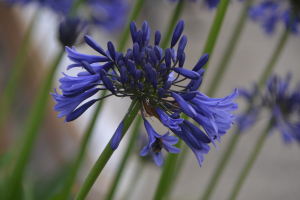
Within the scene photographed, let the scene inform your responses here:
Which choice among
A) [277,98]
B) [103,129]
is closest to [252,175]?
[103,129]

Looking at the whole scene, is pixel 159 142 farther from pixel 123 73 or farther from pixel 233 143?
pixel 233 143

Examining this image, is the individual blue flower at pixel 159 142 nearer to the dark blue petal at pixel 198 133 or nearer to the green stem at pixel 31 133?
the dark blue petal at pixel 198 133

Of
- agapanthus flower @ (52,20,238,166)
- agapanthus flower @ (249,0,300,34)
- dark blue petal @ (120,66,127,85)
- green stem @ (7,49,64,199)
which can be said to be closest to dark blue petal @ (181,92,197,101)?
agapanthus flower @ (52,20,238,166)

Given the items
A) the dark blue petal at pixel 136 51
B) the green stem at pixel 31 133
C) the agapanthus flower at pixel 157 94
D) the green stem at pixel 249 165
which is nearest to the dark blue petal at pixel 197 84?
the agapanthus flower at pixel 157 94

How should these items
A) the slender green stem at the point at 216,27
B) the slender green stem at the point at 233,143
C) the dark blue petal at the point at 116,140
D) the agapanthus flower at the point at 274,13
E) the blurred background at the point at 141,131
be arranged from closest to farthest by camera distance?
the dark blue petal at the point at 116,140 → the slender green stem at the point at 216,27 → the slender green stem at the point at 233,143 → the agapanthus flower at the point at 274,13 → the blurred background at the point at 141,131

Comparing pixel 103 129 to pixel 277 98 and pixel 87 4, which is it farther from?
pixel 277 98

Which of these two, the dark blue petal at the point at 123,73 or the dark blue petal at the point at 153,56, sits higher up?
the dark blue petal at the point at 153,56
